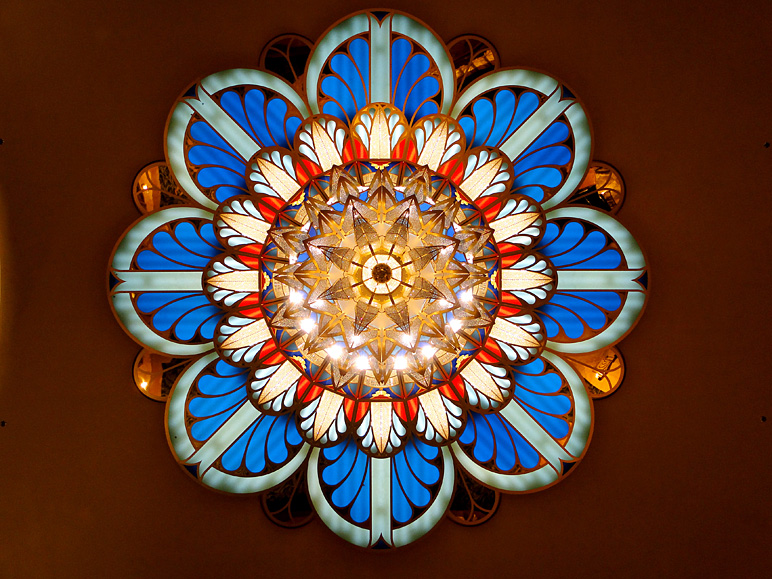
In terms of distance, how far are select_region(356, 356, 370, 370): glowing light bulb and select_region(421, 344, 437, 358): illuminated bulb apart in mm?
438

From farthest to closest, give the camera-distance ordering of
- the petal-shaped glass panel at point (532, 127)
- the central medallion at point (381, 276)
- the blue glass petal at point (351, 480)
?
1. the blue glass petal at point (351, 480)
2. the petal-shaped glass panel at point (532, 127)
3. the central medallion at point (381, 276)

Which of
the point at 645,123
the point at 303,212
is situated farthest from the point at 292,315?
the point at 645,123

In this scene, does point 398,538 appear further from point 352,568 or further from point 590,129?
point 590,129

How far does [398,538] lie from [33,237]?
150 inches

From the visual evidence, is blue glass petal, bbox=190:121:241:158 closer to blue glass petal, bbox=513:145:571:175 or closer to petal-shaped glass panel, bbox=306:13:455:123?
petal-shaped glass panel, bbox=306:13:455:123

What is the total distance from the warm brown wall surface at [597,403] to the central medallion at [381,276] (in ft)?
3.89

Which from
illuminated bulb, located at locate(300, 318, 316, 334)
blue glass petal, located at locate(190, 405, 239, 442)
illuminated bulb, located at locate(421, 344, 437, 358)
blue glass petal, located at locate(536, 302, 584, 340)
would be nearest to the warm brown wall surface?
blue glass petal, located at locate(190, 405, 239, 442)

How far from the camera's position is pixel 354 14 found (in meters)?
3.57

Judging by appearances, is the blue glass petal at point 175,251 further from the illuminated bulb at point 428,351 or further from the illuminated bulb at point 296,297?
the illuminated bulb at point 428,351

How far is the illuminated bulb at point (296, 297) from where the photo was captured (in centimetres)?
354

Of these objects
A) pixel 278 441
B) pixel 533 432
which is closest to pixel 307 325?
pixel 278 441

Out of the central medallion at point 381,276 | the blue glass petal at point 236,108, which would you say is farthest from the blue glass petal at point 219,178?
the central medallion at point 381,276

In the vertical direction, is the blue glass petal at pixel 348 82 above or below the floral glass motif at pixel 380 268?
above

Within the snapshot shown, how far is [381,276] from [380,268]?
0.06 meters
